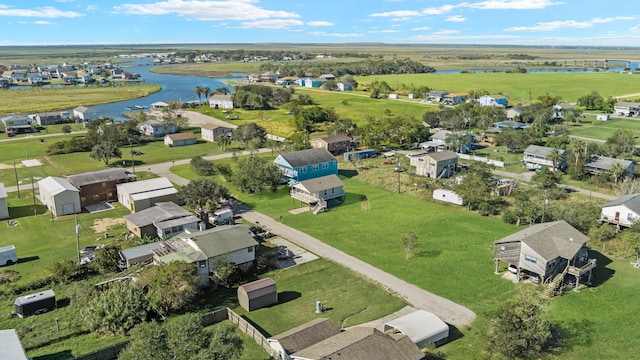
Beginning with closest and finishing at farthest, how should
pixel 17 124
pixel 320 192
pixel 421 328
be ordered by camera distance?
1. pixel 421 328
2. pixel 320 192
3. pixel 17 124

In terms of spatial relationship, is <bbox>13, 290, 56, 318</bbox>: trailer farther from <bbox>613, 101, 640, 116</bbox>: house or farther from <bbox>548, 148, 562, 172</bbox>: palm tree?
<bbox>613, 101, 640, 116</bbox>: house

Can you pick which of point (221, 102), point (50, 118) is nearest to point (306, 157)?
point (221, 102)

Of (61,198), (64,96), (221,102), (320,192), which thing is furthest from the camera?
(64,96)

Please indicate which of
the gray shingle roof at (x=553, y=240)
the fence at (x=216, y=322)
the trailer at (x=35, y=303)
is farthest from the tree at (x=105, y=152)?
the gray shingle roof at (x=553, y=240)

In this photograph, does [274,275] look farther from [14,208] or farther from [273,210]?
[14,208]

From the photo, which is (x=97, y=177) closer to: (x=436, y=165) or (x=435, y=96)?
(x=436, y=165)

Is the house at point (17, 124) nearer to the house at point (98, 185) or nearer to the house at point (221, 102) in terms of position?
the house at point (221, 102)
